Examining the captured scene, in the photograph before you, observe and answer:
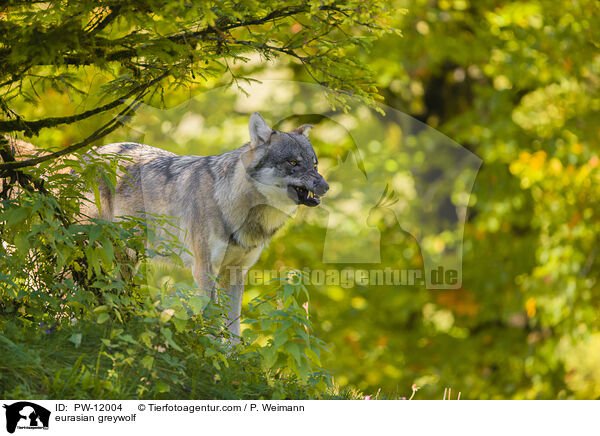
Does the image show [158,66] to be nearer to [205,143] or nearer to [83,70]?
[83,70]

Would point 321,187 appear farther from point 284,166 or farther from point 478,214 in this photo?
point 478,214

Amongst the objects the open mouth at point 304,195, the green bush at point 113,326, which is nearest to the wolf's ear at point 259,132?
the open mouth at point 304,195

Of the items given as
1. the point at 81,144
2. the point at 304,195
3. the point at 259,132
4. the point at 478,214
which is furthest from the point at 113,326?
the point at 478,214

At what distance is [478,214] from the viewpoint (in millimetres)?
9789

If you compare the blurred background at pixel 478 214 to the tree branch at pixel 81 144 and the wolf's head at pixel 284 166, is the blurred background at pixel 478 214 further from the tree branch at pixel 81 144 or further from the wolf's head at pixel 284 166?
the tree branch at pixel 81 144

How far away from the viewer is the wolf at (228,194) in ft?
14.3

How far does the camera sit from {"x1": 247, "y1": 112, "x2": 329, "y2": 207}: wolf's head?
4242 mm

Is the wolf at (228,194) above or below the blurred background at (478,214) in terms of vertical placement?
above

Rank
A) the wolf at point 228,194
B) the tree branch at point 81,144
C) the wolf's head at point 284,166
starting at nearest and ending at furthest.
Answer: the tree branch at point 81,144 < the wolf's head at point 284,166 < the wolf at point 228,194
